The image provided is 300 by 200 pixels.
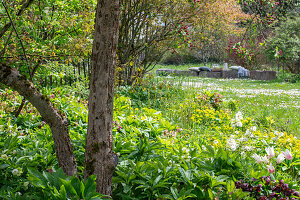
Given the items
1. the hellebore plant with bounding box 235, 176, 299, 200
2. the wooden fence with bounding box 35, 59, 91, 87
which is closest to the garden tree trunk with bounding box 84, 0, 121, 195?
the hellebore plant with bounding box 235, 176, 299, 200

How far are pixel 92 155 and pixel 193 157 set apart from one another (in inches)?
39.3

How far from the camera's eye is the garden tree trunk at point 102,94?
1.75 m

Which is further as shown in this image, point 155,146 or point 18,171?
point 155,146

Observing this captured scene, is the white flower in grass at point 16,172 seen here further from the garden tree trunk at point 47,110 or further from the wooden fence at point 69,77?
the wooden fence at point 69,77

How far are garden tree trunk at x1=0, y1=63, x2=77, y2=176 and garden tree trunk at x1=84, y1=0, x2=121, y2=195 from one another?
0.62 feet

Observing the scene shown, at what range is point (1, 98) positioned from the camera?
3979 mm

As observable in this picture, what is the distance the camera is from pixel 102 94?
179 cm

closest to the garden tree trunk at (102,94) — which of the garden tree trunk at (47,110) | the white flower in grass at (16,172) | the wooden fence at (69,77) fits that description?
the garden tree trunk at (47,110)

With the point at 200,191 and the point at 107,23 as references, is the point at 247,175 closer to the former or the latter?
the point at 200,191

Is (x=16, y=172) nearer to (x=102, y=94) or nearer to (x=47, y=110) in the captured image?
(x=47, y=110)

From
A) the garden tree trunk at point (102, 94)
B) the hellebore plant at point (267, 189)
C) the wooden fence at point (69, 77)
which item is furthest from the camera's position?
the wooden fence at point (69, 77)

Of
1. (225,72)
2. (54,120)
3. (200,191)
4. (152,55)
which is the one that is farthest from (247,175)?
(225,72)

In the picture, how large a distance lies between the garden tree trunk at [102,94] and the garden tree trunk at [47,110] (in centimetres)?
19

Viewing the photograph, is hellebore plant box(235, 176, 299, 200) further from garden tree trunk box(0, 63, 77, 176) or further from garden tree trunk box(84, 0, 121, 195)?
garden tree trunk box(0, 63, 77, 176)
